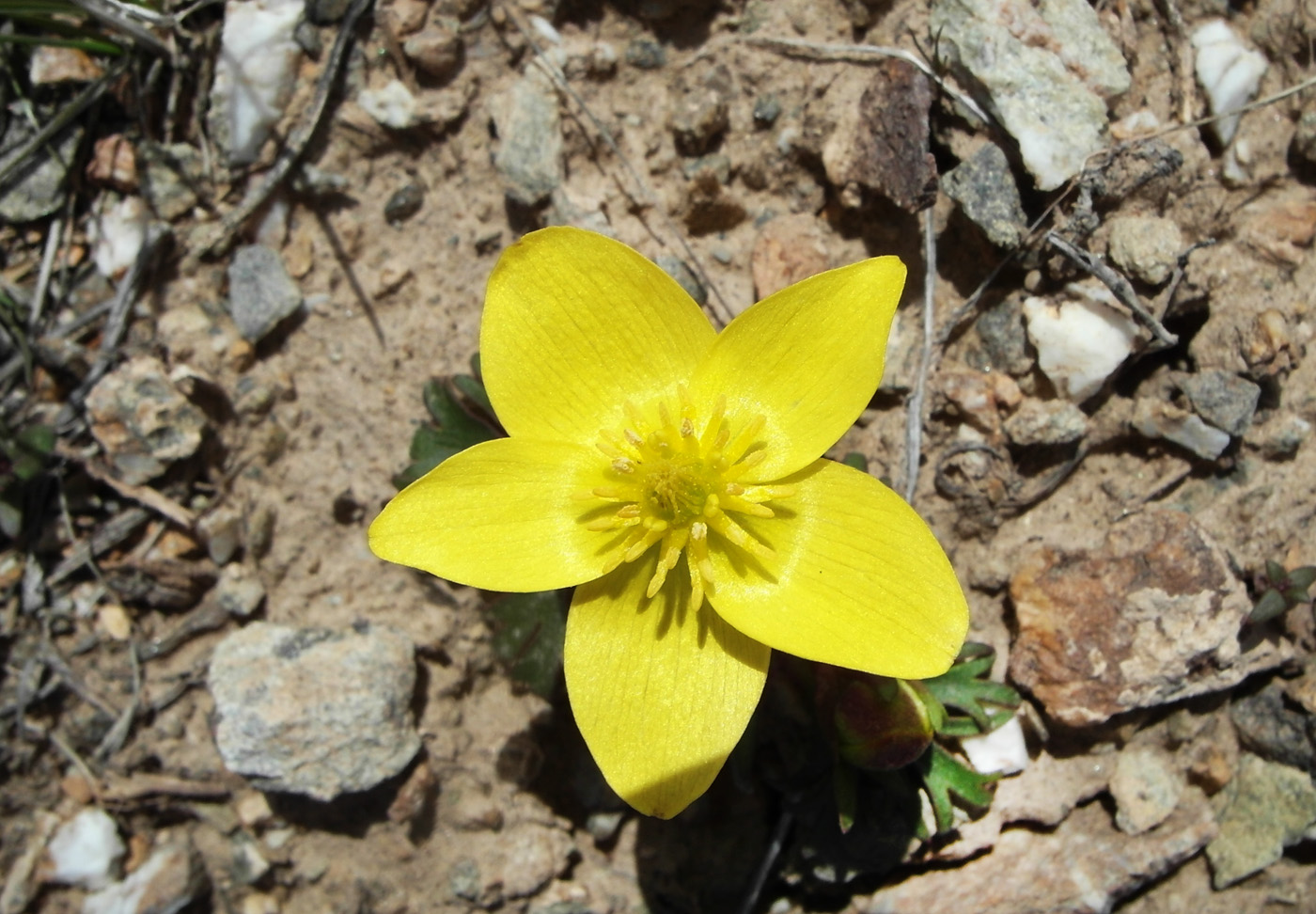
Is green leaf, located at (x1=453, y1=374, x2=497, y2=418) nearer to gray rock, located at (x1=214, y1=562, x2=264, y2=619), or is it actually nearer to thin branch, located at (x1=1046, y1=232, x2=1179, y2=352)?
gray rock, located at (x1=214, y1=562, x2=264, y2=619)

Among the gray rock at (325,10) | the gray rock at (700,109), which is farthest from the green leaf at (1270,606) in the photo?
the gray rock at (325,10)

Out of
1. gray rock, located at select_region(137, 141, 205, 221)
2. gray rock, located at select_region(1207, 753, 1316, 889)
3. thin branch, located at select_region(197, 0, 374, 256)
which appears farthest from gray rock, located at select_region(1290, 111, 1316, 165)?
gray rock, located at select_region(137, 141, 205, 221)

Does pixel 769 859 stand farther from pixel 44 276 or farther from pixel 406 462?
pixel 44 276

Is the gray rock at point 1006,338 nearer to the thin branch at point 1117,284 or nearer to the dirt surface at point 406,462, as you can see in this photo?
the dirt surface at point 406,462

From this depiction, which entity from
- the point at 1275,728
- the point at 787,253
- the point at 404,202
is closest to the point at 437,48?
the point at 404,202

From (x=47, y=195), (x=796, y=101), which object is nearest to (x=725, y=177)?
(x=796, y=101)

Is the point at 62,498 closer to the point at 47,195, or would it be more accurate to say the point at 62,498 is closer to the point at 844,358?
the point at 47,195
